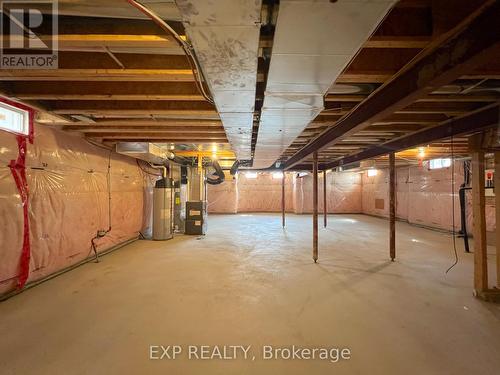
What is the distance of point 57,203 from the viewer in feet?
9.27

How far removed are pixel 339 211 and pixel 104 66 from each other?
9654 mm

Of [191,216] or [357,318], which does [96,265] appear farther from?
[357,318]

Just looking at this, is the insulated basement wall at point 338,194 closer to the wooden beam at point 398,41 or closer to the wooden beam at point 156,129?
the wooden beam at point 156,129

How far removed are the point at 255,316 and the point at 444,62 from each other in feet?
6.70

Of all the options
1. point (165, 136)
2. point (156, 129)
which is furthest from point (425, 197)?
point (156, 129)

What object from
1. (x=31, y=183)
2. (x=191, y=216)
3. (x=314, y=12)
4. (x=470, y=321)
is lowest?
(x=470, y=321)

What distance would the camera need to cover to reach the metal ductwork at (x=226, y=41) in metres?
0.76

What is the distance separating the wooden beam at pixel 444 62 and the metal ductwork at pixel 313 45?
0.46m

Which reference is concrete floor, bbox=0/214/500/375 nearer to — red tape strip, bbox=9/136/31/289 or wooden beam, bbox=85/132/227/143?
red tape strip, bbox=9/136/31/289

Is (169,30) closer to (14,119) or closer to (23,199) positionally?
(14,119)

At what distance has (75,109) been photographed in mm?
2131

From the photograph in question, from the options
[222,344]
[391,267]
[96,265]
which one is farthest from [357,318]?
[96,265]

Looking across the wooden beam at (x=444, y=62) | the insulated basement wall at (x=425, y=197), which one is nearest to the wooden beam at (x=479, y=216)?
the wooden beam at (x=444, y=62)

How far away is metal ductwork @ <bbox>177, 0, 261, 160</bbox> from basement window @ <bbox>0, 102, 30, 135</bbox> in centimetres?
211
